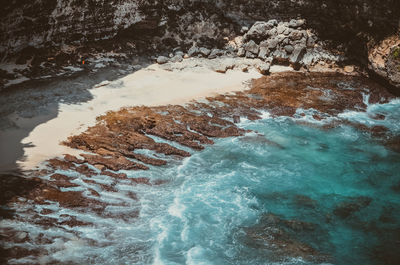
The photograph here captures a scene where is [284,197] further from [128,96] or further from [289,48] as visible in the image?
[289,48]

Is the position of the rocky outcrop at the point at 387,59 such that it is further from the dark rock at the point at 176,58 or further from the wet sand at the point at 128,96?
the dark rock at the point at 176,58

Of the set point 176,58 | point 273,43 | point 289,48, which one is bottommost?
point 176,58

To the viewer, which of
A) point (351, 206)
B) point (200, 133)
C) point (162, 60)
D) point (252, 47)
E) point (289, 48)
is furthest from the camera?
point (252, 47)

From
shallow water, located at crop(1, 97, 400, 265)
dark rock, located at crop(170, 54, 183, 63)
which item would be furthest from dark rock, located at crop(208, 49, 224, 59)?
shallow water, located at crop(1, 97, 400, 265)

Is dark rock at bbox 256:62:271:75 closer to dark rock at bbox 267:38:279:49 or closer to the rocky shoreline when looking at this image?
the rocky shoreline

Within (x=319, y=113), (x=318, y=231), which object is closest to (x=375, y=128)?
(x=319, y=113)

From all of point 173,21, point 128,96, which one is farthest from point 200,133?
point 173,21
